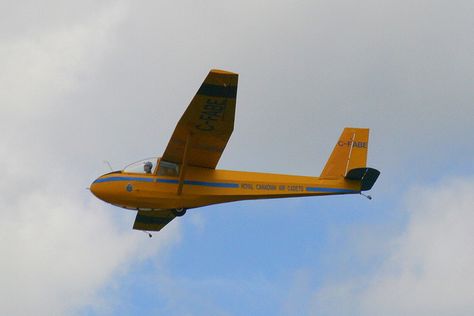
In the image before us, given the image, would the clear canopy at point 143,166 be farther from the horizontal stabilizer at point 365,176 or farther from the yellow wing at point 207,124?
the horizontal stabilizer at point 365,176

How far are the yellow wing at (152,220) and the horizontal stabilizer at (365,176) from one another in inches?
262

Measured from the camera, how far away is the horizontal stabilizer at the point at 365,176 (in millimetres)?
29172

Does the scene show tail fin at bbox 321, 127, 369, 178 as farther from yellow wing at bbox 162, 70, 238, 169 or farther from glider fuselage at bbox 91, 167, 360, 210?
yellow wing at bbox 162, 70, 238, 169

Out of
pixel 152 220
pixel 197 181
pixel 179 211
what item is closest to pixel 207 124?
pixel 197 181

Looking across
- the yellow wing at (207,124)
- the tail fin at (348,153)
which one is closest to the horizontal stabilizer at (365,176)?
the tail fin at (348,153)

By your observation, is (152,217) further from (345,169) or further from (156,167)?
(345,169)

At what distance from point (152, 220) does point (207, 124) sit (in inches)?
271

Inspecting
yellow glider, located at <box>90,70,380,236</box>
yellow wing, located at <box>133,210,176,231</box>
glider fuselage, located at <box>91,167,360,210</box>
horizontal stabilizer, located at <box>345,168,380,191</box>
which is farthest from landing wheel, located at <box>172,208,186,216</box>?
horizontal stabilizer, located at <box>345,168,380,191</box>

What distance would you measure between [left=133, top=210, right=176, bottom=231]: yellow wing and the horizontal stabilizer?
262 inches

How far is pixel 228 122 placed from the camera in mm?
26703

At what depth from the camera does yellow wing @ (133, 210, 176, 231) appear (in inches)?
1256

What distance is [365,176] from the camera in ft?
96.2

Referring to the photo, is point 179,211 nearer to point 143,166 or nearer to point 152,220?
point 143,166

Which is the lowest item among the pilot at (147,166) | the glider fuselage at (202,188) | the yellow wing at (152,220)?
the yellow wing at (152,220)
